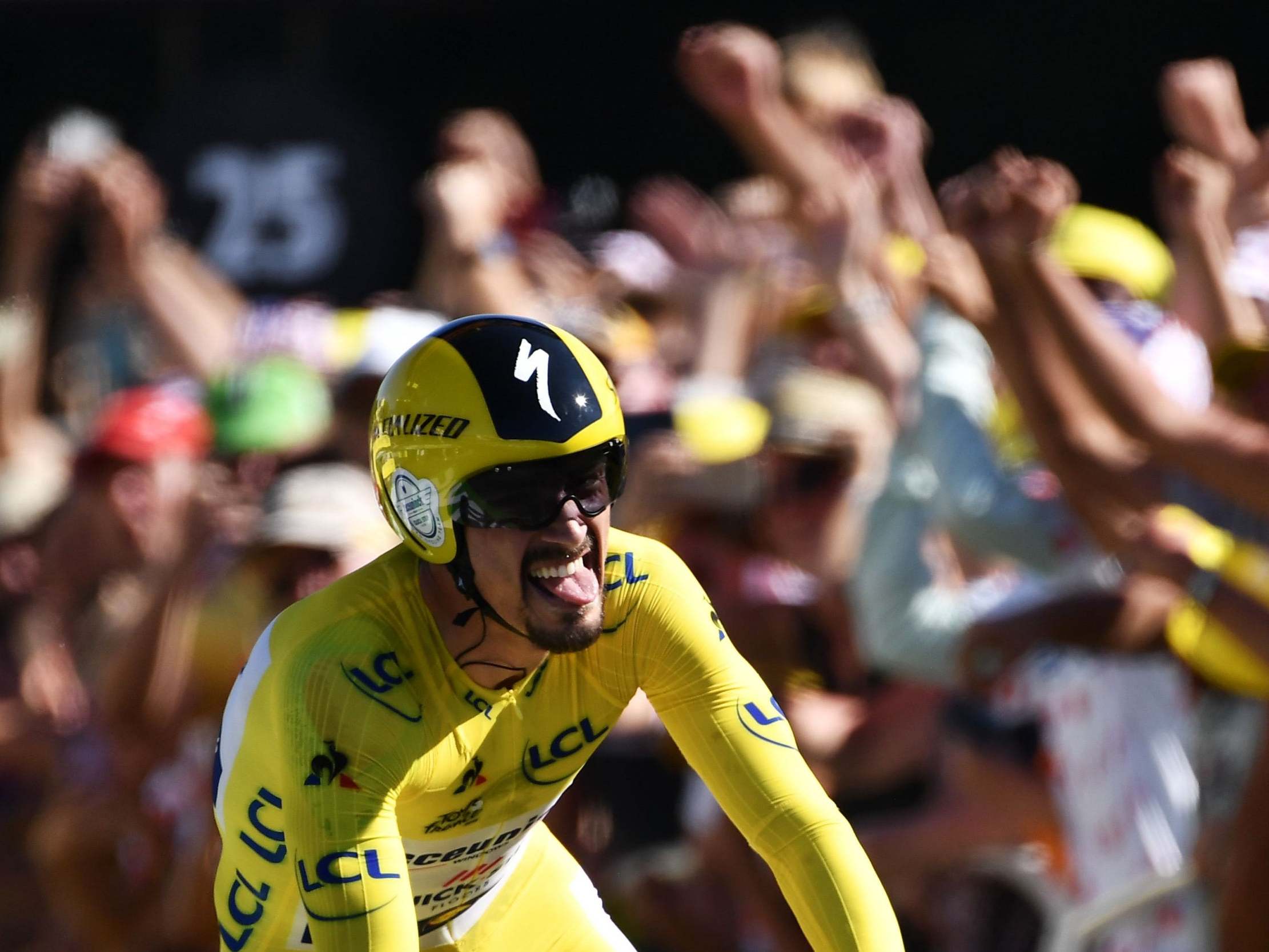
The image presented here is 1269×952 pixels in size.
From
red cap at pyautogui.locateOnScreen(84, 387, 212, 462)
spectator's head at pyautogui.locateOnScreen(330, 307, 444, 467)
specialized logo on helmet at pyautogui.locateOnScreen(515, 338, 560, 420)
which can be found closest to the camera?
specialized logo on helmet at pyautogui.locateOnScreen(515, 338, 560, 420)

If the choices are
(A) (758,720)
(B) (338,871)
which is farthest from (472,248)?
(B) (338,871)

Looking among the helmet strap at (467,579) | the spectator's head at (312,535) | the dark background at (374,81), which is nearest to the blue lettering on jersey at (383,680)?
the helmet strap at (467,579)

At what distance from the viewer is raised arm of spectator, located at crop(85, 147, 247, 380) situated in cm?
763

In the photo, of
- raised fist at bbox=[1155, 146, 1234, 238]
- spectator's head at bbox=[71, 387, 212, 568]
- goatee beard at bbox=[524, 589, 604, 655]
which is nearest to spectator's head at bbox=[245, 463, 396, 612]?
spectator's head at bbox=[71, 387, 212, 568]

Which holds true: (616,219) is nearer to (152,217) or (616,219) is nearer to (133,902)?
(152,217)

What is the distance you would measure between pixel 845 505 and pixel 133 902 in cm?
285

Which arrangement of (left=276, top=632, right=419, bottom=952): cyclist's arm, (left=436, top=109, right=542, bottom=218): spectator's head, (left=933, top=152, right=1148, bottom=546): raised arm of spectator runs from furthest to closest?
(left=436, top=109, right=542, bottom=218): spectator's head < (left=933, top=152, right=1148, bottom=546): raised arm of spectator < (left=276, top=632, right=419, bottom=952): cyclist's arm

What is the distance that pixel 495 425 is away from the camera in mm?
3252

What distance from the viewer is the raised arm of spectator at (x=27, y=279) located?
7.77 m

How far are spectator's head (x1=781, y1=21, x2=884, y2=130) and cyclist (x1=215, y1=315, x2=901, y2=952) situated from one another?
342 centimetres

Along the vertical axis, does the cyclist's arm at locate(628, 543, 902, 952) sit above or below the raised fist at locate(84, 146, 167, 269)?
above

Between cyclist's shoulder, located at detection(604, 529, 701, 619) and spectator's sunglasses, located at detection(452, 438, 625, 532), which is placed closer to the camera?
spectator's sunglasses, located at detection(452, 438, 625, 532)

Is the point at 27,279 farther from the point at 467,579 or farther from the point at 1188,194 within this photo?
the point at 467,579

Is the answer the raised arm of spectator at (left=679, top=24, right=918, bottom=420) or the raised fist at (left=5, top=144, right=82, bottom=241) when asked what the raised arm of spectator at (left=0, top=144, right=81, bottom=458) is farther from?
the raised arm of spectator at (left=679, top=24, right=918, bottom=420)
